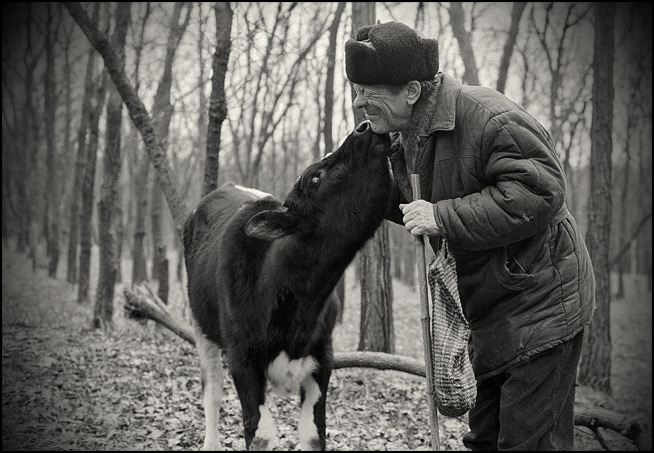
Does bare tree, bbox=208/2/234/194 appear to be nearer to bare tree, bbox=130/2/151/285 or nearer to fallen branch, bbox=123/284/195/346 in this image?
fallen branch, bbox=123/284/195/346

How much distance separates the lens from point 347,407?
6.21m

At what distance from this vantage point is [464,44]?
34.2 feet

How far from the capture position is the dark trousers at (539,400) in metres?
2.80

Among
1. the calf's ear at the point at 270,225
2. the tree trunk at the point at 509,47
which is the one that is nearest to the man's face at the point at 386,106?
the calf's ear at the point at 270,225

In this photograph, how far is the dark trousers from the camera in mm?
2799

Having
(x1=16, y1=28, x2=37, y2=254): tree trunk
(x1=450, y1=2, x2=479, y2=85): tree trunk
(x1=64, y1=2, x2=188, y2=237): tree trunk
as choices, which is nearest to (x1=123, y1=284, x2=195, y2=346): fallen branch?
(x1=64, y1=2, x2=188, y2=237): tree trunk

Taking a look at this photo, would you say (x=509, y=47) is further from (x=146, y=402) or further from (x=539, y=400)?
(x=539, y=400)

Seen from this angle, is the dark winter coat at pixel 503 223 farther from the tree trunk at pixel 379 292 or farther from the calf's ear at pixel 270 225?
the tree trunk at pixel 379 292

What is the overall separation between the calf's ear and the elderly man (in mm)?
869

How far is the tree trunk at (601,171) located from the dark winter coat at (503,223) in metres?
6.89

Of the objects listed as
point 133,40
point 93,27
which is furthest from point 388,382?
point 133,40

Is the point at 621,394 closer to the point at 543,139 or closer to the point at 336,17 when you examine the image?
the point at 336,17

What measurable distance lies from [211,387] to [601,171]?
7.26m

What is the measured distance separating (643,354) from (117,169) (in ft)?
51.9
